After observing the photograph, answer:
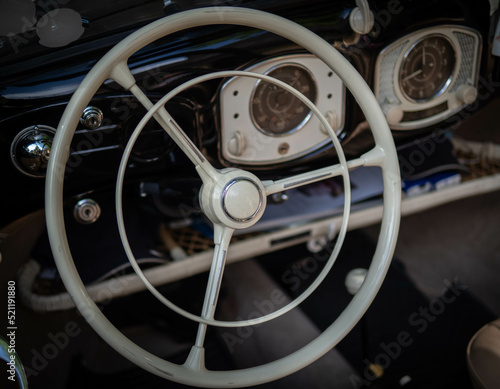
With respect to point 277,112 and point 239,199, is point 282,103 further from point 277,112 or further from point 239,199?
point 239,199

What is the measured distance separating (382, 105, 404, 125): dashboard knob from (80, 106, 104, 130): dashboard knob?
0.82 m

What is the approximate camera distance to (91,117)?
1074 millimetres

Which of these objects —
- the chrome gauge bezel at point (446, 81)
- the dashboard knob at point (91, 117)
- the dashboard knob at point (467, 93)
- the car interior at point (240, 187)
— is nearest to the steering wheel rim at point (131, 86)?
the car interior at point (240, 187)

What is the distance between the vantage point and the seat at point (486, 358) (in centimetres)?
101

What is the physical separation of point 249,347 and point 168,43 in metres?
0.99

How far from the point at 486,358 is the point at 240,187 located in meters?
0.63

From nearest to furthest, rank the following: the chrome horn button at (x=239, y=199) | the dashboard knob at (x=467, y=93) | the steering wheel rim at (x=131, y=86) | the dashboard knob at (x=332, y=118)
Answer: the steering wheel rim at (x=131, y=86) < the chrome horn button at (x=239, y=199) < the dashboard knob at (x=332, y=118) < the dashboard knob at (x=467, y=93)

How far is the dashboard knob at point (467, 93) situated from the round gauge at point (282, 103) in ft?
1.73

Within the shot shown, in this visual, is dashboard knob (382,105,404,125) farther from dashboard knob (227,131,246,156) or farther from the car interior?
dashboard knob (227,131,246,156)

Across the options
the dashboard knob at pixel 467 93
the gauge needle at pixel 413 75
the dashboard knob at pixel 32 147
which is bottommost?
the dashboard knob at pixel 467 93

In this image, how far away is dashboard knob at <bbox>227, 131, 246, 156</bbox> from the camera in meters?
1.30

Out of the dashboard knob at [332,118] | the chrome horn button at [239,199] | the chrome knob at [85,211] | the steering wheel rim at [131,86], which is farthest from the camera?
the dashboard knob at [332,118]

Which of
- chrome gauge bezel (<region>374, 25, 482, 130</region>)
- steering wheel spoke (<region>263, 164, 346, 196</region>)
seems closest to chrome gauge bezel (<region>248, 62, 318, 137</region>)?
chrome gauge bezel (<region>374, 25, 482, 130</region>)

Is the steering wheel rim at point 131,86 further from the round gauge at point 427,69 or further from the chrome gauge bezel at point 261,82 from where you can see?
the round gauge at point 427,69
